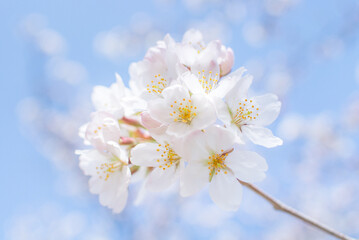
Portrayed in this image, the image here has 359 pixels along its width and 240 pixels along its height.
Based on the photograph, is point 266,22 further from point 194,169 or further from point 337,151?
point 194,169

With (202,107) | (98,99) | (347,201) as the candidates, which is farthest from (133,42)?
(202,107)

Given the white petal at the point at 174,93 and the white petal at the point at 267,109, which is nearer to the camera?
the white petal at the point at 174,93

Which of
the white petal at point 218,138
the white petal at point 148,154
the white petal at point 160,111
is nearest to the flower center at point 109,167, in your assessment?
the white petal at point 148,154

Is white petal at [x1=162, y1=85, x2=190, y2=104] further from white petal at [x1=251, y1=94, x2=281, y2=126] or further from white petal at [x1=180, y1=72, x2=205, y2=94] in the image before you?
white petal at [x1=251, y1=94, x2=281, y2=126]

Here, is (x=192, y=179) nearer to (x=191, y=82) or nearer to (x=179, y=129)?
(x=179, y=129)

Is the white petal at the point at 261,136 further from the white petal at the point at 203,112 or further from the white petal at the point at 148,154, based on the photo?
the white petal at the point at 148,154
